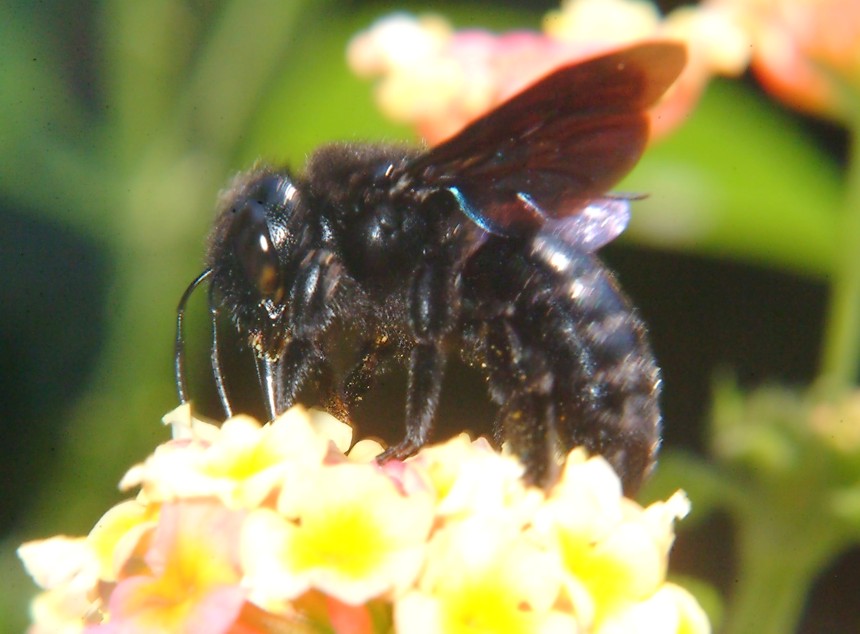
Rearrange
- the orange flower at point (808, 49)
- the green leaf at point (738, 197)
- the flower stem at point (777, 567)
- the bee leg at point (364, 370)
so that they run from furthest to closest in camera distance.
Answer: the green leaf at point (738, 197), the orange flower at point (808, 49), the flower stem at point (777, 567), the bee leg at point (364, 370)

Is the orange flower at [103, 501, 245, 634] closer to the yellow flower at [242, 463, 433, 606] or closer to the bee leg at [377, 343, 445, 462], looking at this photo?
the yellow flower at [242, 463, 433, 606]

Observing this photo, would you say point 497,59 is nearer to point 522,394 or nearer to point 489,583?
point 522,394

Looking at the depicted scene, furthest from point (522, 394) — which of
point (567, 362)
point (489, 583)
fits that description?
point (489, 583)

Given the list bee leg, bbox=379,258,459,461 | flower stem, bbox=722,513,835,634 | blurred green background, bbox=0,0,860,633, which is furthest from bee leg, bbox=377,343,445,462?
blurred green background, bbox=0,0,860,633

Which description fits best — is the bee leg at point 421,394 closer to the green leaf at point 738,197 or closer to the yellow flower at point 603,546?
the yellow flower at point 603,546

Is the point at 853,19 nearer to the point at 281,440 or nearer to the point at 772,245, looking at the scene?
the point at 772,245

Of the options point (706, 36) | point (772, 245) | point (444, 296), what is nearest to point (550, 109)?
point (444, 296)

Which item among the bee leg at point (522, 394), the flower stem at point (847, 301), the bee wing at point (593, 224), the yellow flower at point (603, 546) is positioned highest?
the bee wing at point (593, 224)

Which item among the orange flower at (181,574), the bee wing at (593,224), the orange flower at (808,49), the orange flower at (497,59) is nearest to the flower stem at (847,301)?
the orange flower at (808,49)
